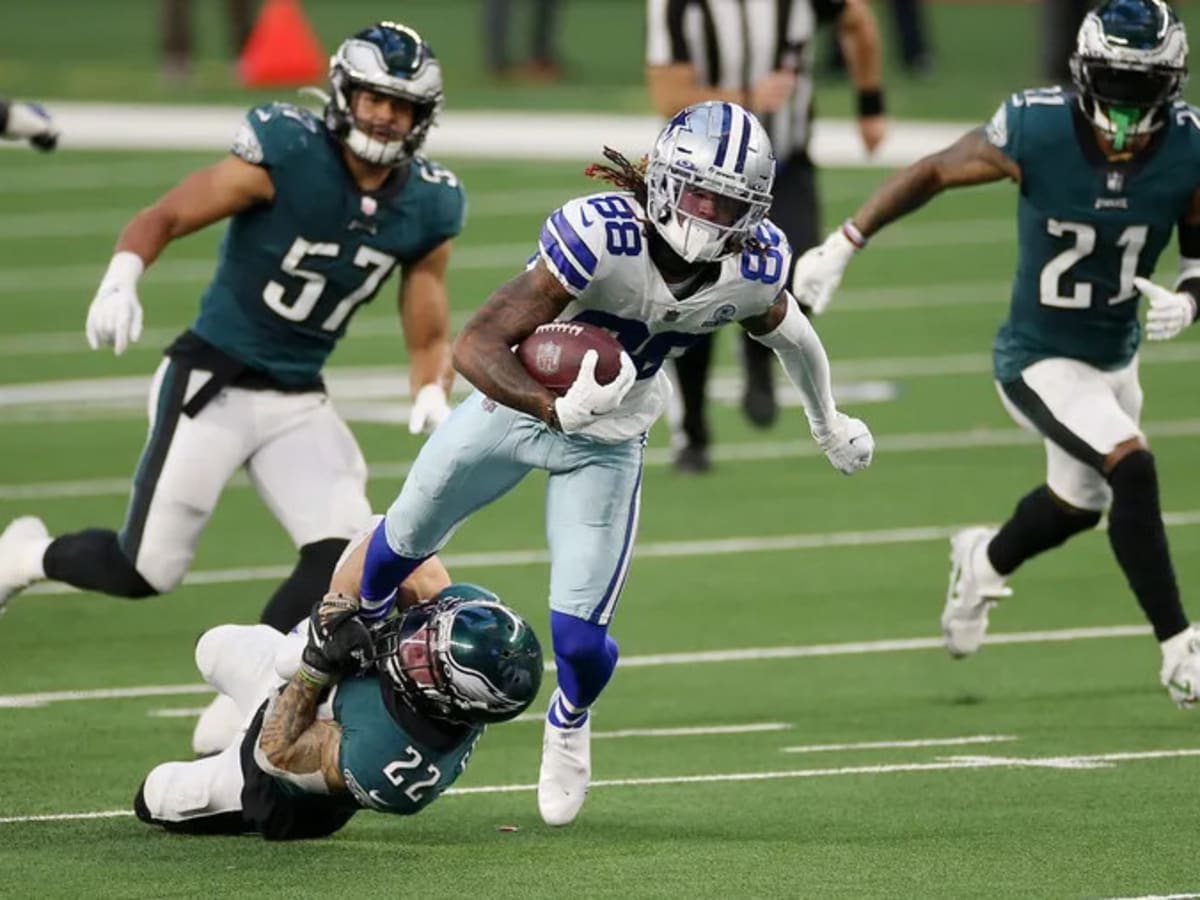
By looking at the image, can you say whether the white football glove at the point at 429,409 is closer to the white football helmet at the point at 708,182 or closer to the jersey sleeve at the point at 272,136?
the jersey sleeve at the point at 272,136

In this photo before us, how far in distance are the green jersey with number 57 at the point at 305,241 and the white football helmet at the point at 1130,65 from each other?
1704 mm

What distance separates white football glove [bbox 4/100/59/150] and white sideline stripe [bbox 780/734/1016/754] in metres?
2.91

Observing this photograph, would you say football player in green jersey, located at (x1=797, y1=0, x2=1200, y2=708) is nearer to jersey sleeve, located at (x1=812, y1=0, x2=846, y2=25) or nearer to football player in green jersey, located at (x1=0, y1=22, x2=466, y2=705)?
football player in green jersey, located at (x1=0, y1=22, x2=466, y2=705)

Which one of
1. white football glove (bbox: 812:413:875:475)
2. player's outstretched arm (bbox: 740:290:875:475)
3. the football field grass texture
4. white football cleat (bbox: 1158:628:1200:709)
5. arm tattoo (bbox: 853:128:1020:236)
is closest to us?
the football field grass texture

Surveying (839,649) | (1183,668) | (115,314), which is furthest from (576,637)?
(839,649)

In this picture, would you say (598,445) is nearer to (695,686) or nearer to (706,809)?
(706,809)

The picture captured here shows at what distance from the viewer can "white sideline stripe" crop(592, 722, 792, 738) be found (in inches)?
299

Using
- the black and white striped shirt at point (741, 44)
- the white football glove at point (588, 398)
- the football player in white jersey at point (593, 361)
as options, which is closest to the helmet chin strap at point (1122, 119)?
the football player in white jersey at point (593, 361)

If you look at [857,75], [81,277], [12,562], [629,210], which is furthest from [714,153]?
[81,277]

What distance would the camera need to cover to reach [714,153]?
6.02 meters

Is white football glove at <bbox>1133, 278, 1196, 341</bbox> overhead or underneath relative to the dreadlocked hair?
underneath

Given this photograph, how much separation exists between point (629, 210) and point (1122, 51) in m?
1.88

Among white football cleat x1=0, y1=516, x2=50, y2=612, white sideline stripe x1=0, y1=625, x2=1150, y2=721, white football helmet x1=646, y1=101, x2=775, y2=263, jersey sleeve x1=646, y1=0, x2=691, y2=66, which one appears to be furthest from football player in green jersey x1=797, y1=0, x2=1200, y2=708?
jersey sleeve x1=646, y1=0, x2=691, y2=66

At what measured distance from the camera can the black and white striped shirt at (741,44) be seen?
1122 cm
